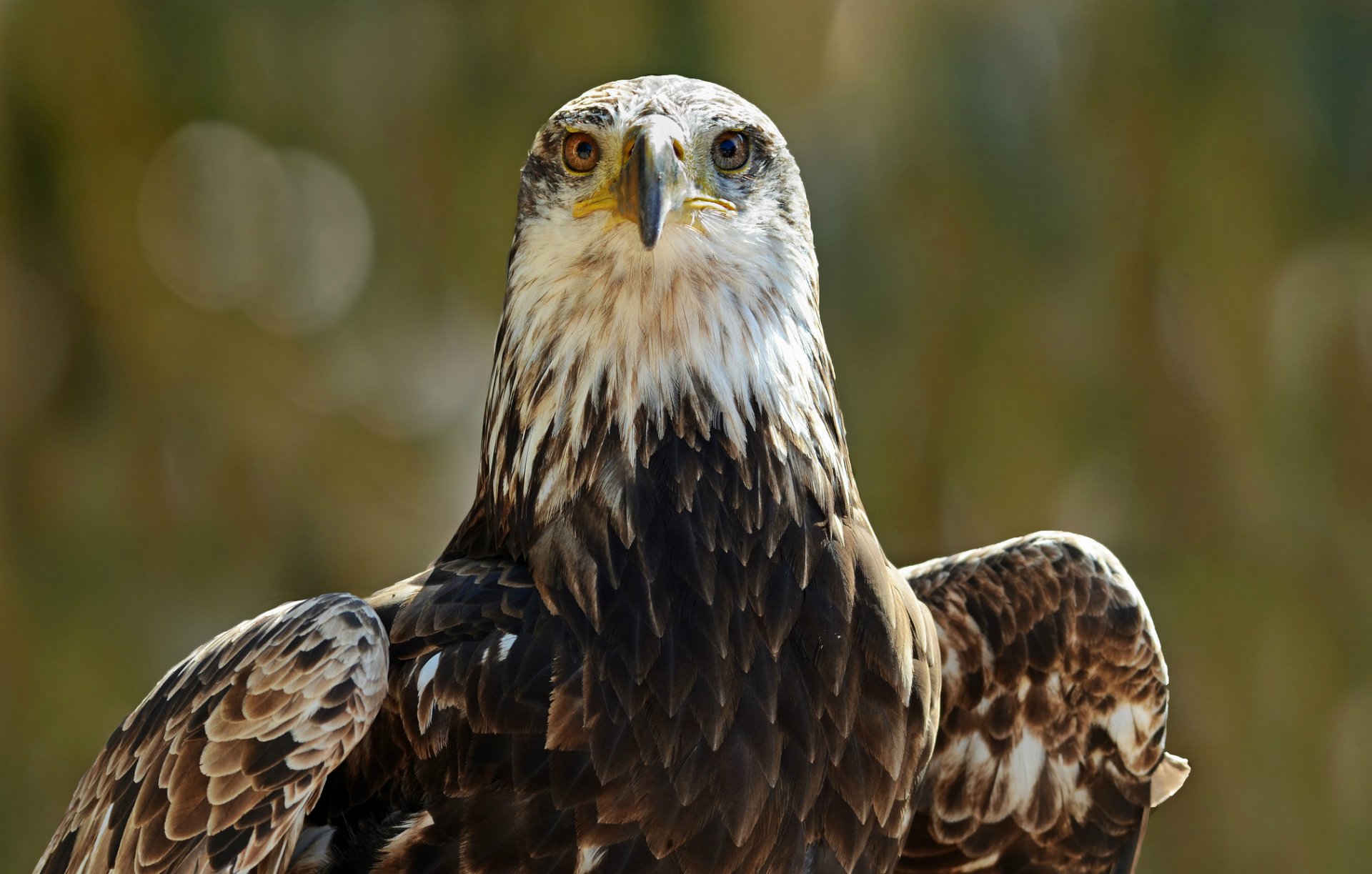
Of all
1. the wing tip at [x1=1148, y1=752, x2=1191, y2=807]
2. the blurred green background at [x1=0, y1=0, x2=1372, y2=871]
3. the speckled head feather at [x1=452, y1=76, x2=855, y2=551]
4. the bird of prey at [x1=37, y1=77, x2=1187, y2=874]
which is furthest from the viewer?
the blurred green background at [x1=0, y1=0, x2=1372, y2=871]

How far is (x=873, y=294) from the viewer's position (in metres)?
6.57

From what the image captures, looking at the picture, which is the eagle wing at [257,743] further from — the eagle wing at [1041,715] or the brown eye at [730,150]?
the eagle wing at [1041,715]

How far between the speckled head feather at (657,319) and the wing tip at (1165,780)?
47.8 inches

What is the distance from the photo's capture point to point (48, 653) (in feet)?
19.5

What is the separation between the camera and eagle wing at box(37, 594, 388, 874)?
2.28 meters

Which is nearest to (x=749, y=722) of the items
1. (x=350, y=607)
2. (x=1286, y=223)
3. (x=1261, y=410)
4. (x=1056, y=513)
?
(x=350, y=607)

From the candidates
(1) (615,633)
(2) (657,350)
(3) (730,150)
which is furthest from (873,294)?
(1) (615,633)

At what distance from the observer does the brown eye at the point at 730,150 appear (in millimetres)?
2553

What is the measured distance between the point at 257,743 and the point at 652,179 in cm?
117

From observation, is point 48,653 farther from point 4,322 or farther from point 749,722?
point 749,722

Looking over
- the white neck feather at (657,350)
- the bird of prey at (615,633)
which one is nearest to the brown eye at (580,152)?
the bird of prey at (615,633)

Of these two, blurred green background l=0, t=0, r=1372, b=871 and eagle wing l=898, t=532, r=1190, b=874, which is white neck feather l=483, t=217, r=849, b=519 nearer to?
eagle wing l=898, t=532, r=1190, b=874

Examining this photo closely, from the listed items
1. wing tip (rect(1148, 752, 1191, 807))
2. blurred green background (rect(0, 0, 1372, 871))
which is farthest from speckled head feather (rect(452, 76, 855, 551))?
blurred green background (rect(0, 0, 1372, 871))

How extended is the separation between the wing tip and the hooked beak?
1837 mm
